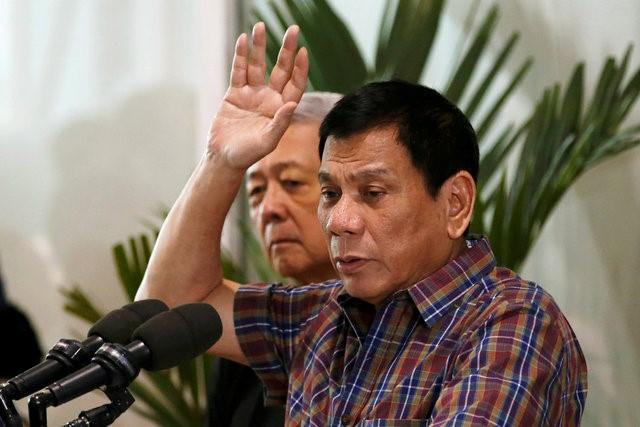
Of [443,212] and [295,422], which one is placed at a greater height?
[443,212]

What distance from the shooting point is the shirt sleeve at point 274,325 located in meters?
2.04

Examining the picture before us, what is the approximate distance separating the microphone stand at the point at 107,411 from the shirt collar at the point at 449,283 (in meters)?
0.51

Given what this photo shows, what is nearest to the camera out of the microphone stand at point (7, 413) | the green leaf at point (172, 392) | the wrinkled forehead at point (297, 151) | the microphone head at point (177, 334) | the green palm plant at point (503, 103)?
the microphone stand at point (7, 413)

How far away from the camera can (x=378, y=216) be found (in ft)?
5.61

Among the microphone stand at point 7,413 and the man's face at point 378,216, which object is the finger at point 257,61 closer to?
the man's face at point 378,216

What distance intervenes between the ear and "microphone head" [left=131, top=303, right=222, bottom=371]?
42 centimetres

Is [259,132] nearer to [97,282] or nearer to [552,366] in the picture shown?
[552,366]

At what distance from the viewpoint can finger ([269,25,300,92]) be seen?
2018 millimetres

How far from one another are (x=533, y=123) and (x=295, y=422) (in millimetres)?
1186

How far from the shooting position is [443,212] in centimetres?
176

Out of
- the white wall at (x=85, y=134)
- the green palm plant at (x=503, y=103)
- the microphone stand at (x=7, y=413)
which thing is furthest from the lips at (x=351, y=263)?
the white wall at (x=85, y=134)

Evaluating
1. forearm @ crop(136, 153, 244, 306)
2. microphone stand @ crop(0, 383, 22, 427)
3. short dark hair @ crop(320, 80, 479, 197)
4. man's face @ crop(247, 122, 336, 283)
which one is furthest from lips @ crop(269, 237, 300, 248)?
microphone stand @ crop(0, 383, 22, 427)

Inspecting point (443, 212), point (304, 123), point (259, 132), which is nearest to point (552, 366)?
point (443, 212)

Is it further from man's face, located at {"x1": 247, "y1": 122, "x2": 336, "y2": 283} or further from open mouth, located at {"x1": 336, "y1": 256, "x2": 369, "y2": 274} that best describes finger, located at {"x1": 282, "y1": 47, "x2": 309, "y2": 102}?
open mouth, located at {"x1": 336, "y1": 256, "x2": 369, "y2": 274}
